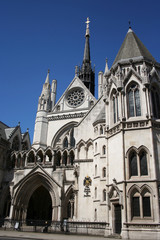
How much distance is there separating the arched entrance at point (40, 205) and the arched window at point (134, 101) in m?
16.4

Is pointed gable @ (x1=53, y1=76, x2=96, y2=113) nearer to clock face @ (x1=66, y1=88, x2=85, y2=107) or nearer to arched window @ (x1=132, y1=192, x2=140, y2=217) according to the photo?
clock face @ (x1=66, y1=88, x2=85, y2=107)

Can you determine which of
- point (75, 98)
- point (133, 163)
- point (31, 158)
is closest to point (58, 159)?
point (31, 158)

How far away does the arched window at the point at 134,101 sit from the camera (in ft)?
64.0

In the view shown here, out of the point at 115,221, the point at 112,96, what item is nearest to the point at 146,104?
the point at 112,96

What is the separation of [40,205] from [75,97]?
57.4 feet

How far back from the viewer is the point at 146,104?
19.1m

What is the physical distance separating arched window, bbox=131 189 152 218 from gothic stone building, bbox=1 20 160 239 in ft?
0.22

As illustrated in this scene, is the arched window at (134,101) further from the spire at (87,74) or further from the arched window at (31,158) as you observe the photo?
the spire at (87,74)

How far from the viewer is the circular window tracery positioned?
3744 centimetres

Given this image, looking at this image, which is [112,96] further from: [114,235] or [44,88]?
[44,88]

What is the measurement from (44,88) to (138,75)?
834 inches

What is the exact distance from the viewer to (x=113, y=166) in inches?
757

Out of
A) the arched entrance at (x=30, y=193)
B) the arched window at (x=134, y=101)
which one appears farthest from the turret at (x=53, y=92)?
the arched window at (x=134, y=101)

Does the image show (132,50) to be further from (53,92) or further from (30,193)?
(53,92)
